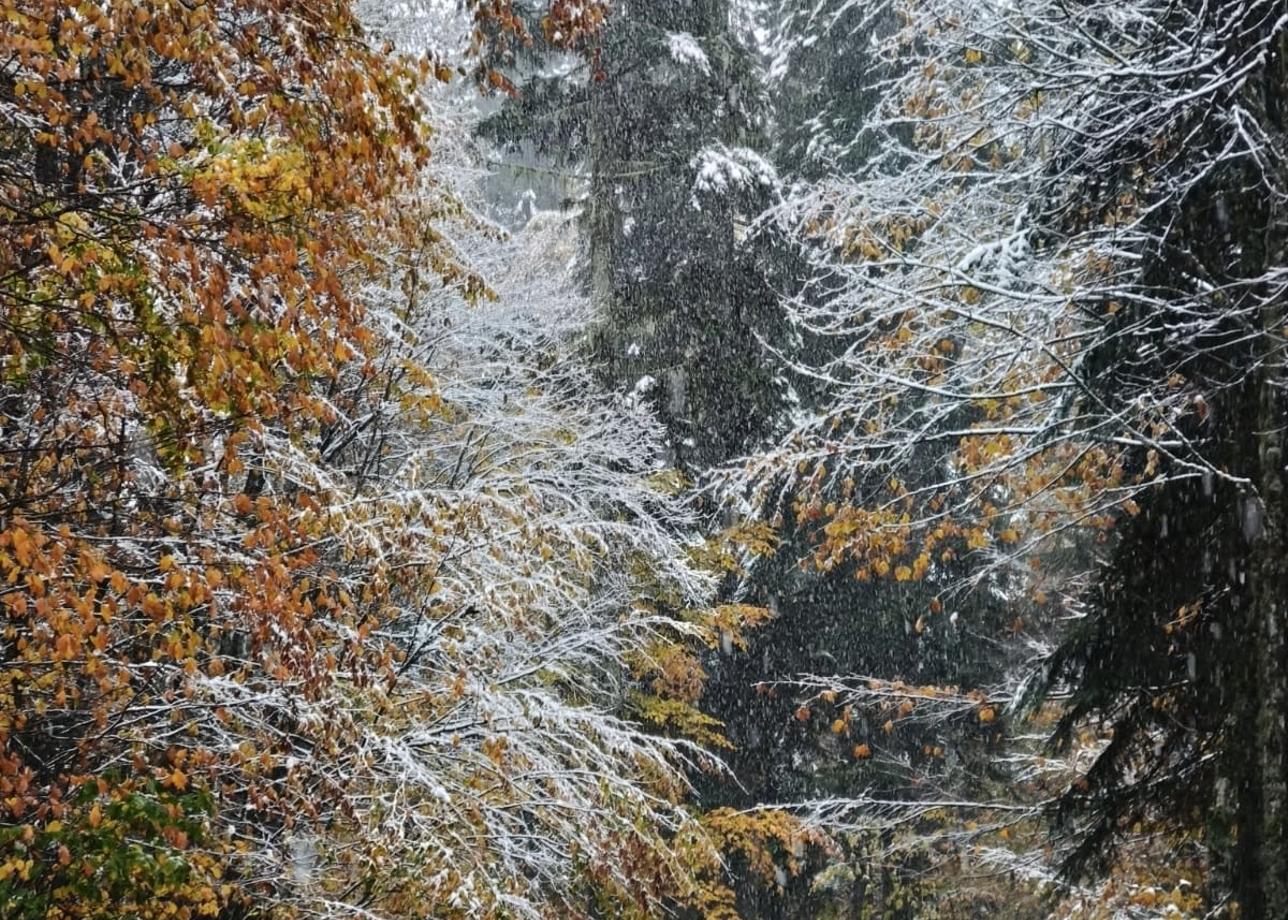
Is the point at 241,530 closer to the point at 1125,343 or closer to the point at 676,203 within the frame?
the point at 1125,343

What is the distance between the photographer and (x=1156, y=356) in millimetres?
6355

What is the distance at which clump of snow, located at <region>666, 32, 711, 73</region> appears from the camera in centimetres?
1672

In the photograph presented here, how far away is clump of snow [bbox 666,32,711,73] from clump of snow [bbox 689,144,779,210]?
1.21 metres

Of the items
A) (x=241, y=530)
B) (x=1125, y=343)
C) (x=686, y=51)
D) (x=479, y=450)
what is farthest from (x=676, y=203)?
(x=241, y=530)

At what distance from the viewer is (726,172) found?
16.9 m

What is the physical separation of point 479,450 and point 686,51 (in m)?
7.82

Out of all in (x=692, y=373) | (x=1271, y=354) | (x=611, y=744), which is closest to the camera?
(x=1271, y=354)

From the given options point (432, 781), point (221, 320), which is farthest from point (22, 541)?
point (432, 781)

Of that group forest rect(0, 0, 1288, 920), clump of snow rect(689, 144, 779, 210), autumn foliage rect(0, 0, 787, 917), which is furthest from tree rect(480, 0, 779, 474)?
autumn foliage rect(0, 0, 787, 917)

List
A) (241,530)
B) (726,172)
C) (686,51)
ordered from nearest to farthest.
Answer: (241,530) < (686,51) < (726,172)

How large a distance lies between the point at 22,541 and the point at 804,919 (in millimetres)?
17955

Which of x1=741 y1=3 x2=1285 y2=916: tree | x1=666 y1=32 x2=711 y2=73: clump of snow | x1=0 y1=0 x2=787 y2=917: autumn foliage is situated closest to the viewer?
x1=0 y1=0 x2=787 y2=917: autumn foliage

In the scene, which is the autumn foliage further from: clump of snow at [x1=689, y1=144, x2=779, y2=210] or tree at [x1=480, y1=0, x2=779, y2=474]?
→ clump of snow at [x1=689, y1=144, x2=779, y2=210]

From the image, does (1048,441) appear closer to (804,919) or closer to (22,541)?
(22,541)
